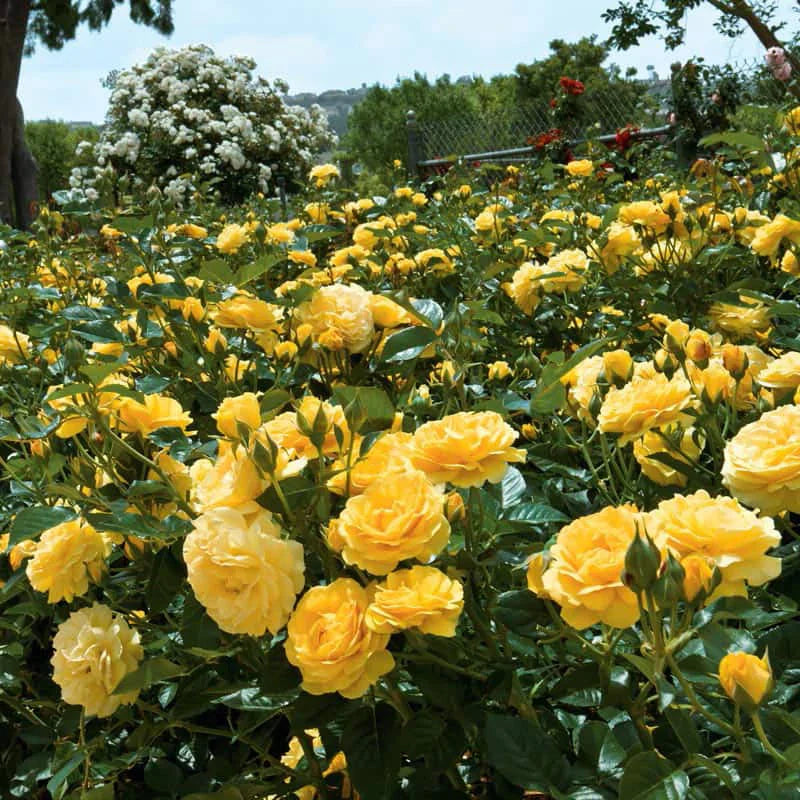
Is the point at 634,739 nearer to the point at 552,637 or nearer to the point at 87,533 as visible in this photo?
the point at 552,637

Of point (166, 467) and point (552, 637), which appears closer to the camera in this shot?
point (552, 637)

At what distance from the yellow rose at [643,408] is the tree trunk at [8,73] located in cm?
1162

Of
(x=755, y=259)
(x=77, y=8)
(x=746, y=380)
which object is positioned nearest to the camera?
(x=746, y=380)

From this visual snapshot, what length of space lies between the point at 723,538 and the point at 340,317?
0.58 m

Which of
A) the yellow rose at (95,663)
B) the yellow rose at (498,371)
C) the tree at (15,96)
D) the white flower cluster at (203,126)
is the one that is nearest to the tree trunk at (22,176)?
the tree at (15,96)

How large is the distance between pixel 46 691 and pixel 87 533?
1.50 ft

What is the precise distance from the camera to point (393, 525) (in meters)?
0.62

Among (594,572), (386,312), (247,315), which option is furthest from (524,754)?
(247,315)

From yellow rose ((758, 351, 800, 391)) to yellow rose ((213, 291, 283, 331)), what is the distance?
1.97 feet

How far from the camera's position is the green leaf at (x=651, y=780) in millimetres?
589

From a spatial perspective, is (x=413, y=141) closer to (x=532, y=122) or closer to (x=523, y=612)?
(x=532, y=122)

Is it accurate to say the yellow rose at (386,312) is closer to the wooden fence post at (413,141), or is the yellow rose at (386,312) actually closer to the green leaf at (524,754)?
the green leaf at (524,754)

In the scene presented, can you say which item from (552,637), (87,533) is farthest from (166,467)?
(552,637)

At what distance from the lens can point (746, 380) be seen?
983mm
